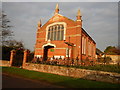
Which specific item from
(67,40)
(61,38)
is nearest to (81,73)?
(67,40)

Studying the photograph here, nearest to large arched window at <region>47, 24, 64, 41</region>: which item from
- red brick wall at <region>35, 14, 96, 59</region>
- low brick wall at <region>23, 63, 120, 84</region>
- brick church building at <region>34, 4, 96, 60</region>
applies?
brick church building at <region>34, 4, 96, 60</region>

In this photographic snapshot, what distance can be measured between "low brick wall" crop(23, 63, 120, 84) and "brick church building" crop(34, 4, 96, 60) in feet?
20.6

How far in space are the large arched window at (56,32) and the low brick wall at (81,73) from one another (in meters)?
9.88

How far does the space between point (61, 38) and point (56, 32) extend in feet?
6.48

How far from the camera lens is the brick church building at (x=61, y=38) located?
20.1 m

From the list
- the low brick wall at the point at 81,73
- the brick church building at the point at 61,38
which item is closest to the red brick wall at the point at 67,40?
the brick church building at the point at 61,38

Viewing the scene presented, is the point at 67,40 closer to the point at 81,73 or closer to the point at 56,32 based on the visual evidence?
the point at 56,32

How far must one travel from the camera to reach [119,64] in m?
10.1

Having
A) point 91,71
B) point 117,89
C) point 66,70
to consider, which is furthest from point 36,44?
point 117,89

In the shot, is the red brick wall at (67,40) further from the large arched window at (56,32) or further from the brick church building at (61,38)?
the large arched window at (56,32)

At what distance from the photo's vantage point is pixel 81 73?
34.3 ft

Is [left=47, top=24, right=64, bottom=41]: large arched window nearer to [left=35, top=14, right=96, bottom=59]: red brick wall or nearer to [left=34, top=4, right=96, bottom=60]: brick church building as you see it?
[left=34, top=4, right=96, bottom=60]: brick church building

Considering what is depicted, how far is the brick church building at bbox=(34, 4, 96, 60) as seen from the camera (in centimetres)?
2008

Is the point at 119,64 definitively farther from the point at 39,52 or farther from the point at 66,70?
the point at 39,52
